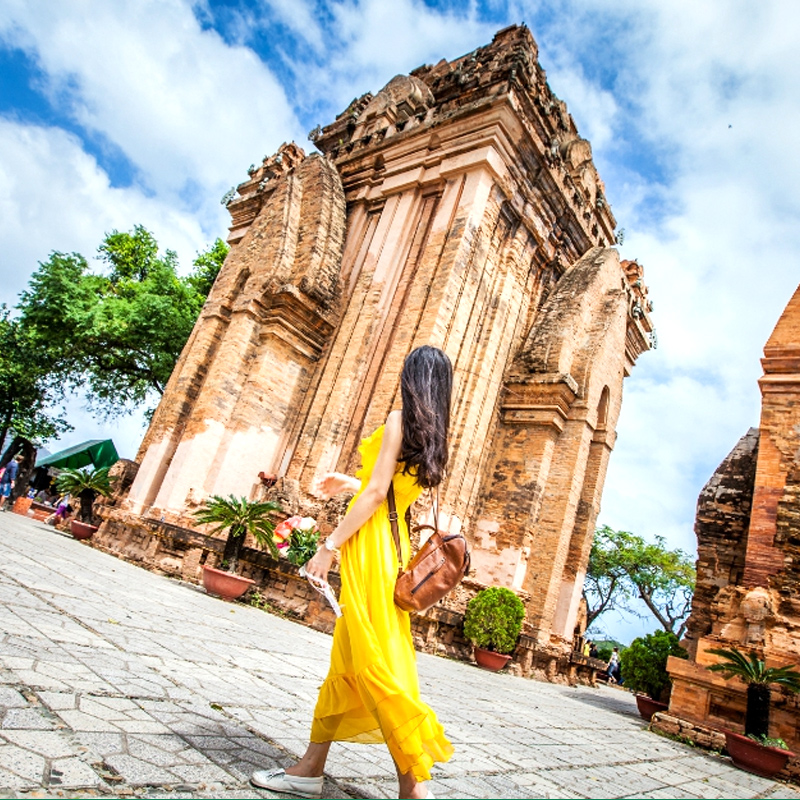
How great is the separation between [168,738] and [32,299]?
1882cm

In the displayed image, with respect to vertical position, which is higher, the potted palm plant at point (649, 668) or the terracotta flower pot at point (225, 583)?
the potted palm plant at point (649, 668)

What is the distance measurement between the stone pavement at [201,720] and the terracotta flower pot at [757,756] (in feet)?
0.98

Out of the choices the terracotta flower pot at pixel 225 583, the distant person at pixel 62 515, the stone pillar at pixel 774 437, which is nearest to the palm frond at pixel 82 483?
the distant person at pixel 62 515

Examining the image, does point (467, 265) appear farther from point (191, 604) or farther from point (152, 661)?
point (152, 661)

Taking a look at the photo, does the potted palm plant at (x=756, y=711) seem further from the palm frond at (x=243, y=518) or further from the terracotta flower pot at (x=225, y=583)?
the terracotta flower pot at (x=225, y=583)

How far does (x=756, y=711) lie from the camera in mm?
6137

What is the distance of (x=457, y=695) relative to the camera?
5.34 metres

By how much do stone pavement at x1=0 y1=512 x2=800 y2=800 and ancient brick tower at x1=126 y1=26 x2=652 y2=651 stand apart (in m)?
4.58

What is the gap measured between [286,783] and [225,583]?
19.6ft

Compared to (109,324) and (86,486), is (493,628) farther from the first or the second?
(109,324)

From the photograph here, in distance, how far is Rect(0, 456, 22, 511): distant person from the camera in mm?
18453

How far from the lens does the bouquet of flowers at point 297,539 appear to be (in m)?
8.27

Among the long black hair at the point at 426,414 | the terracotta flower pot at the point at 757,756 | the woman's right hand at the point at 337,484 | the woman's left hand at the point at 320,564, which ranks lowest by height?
the terracotta flower pot at the point at 757,756

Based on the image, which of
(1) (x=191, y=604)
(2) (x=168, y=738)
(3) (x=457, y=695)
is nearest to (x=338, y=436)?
(1) (x=191, y=604)
